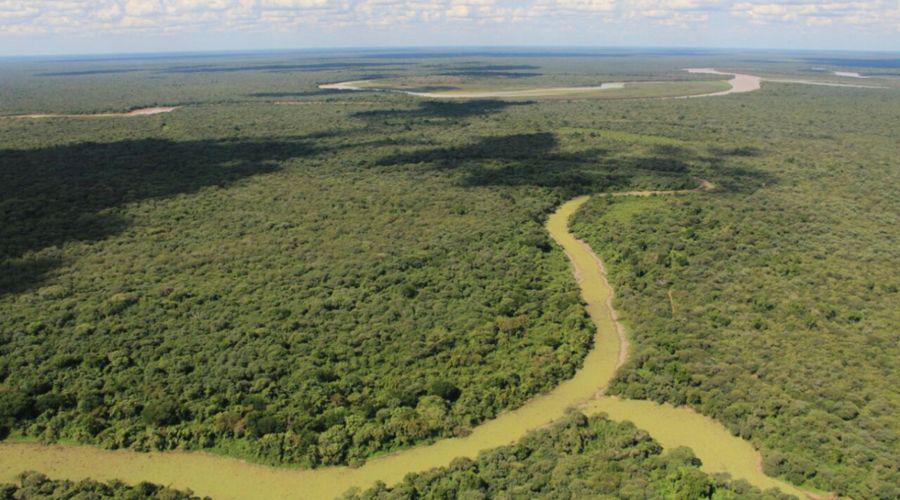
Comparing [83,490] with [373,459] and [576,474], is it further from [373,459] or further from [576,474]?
[576,474]

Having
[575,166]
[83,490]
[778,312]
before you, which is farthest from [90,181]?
[778,312]

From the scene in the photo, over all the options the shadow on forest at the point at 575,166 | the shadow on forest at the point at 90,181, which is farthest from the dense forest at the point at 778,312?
the shadow on forest at the point at 90,181

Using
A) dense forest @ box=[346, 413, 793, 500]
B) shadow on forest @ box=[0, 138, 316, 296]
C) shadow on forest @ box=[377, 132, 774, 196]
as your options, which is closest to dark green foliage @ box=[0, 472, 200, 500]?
dense forest @ box=[346, 413, 793, 500]

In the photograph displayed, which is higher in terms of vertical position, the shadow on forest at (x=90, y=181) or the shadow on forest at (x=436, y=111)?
the shadow on forest at (x=436, y=111)

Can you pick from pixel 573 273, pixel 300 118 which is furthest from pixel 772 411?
pixel 300 118

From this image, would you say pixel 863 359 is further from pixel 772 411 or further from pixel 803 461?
Answer: pixel 803 461

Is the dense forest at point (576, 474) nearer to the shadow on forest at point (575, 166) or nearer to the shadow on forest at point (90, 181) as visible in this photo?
the shadow on forest at point (90, 181)
